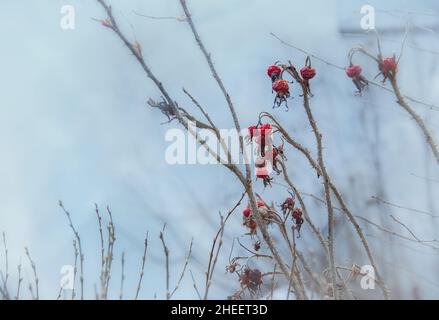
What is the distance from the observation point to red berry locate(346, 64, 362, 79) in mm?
2189

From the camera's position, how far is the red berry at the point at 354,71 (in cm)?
219

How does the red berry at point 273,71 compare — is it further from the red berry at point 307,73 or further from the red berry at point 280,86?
the red berry at point 307,73

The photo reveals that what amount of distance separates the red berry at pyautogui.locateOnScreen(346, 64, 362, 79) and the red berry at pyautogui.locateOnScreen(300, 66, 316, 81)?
17cm

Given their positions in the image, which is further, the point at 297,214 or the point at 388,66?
the point at 297,214

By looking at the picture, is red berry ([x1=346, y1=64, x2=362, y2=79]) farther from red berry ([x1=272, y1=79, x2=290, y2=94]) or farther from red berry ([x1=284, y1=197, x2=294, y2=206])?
red berry ([x1=284, y1=197, x2=294, y2=206])

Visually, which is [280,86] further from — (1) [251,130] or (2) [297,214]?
(2) [297,214]

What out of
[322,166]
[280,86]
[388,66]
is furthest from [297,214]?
[388,66]

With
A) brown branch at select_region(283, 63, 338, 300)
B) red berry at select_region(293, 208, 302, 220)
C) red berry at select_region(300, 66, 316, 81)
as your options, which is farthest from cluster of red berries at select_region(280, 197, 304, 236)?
red berry at select_region(300, 66, 316, 81)

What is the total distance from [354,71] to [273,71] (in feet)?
1.03

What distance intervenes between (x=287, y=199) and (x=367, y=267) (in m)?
0.40

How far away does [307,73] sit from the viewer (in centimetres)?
211
